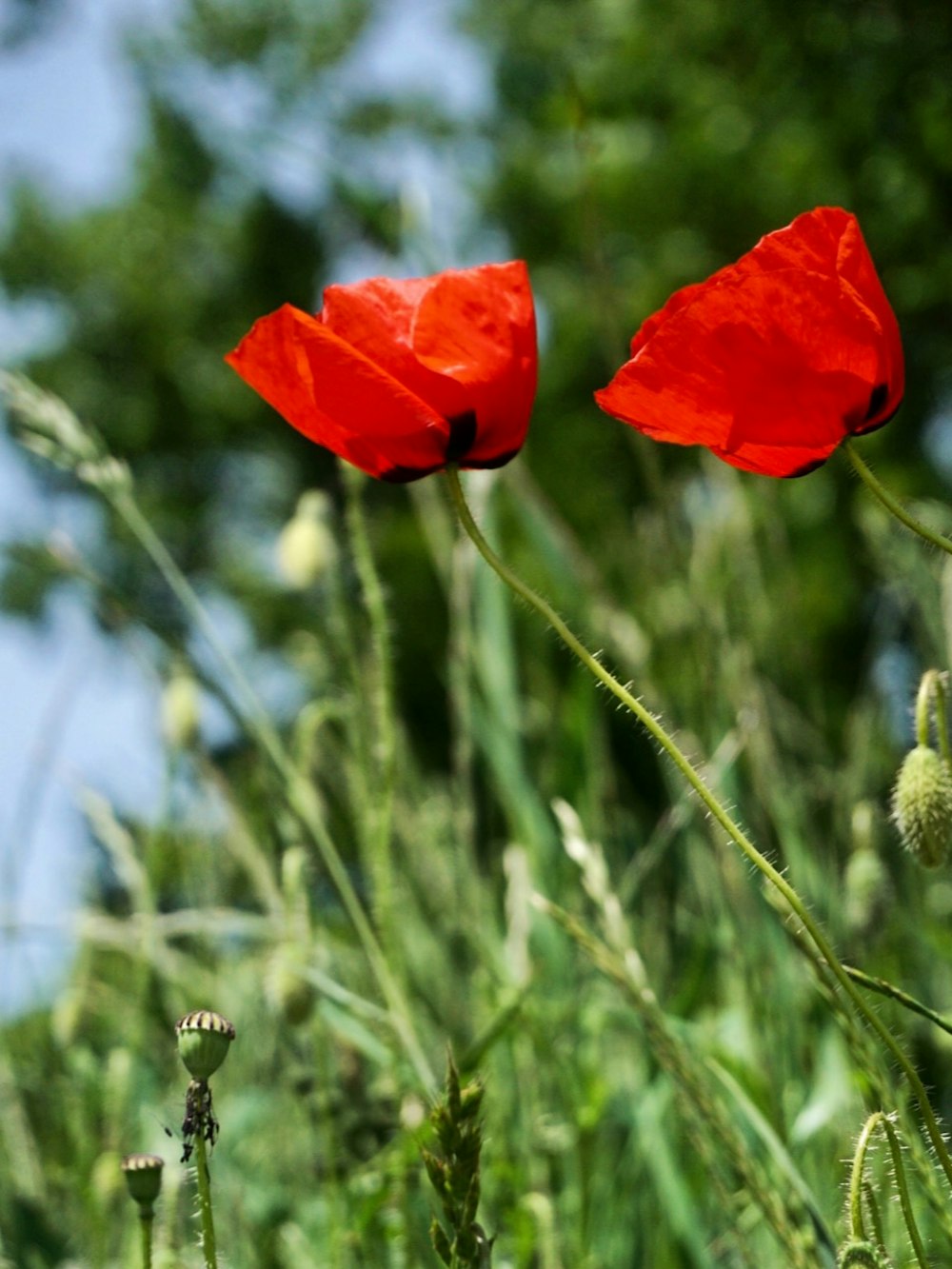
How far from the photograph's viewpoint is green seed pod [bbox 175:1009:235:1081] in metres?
0.47

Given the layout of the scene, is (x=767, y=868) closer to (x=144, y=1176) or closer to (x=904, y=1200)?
(x=904, y=1200)

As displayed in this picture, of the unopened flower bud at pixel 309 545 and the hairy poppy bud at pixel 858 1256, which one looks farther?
the unopened flower bud at pixel 309 545

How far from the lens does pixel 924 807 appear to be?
583mm

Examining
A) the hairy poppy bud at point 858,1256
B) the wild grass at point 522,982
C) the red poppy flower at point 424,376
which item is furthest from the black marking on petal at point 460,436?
the hairy poppy bud at point 858,1256

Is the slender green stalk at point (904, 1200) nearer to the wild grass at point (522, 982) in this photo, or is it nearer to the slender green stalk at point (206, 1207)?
the wild grass at point (522, 982)

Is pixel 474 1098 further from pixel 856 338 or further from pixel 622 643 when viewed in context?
pixel 622 643

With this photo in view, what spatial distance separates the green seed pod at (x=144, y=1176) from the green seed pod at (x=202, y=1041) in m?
0.04

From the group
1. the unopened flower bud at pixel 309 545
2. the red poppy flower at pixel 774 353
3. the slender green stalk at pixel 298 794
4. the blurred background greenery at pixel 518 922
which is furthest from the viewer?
the unopened flower bud at pixel 309 545

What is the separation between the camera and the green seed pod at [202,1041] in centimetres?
47

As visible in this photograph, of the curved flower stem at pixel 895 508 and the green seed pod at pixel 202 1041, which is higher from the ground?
the curved flower stem at pixel 895 508

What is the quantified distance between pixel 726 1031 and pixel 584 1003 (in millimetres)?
117

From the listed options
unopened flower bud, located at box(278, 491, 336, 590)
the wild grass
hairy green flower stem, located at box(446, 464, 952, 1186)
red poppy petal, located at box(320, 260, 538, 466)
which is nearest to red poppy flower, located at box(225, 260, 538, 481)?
red poppy petal, located at box(320, 260, 538, 466)

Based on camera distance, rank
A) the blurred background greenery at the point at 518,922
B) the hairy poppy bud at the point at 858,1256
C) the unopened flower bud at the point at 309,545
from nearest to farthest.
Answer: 1. the hairy poppy bud at the point at 858,1256
2. the blurred background greenery at the point at 518,922
3. the unopened flower bud at the point at 309,545

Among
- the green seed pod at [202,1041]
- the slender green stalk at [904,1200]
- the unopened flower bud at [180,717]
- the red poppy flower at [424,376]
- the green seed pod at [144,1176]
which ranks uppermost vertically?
the unopened flower bud at [180,717]
